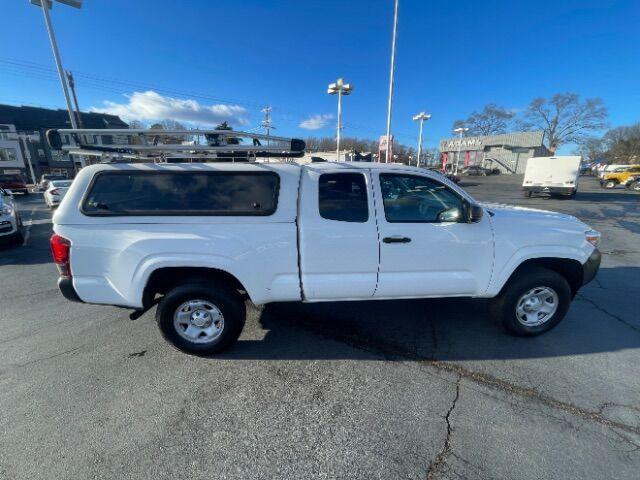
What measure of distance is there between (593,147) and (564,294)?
83.7 m

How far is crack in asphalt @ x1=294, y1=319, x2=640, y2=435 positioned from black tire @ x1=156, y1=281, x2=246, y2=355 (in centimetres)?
94

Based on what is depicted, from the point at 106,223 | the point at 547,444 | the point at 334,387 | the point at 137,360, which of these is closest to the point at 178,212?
the point at 106,223

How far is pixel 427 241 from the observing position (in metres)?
2.93

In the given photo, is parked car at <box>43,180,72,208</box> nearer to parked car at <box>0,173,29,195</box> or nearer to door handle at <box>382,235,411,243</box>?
parked car at <box>0,173,29,195</box>

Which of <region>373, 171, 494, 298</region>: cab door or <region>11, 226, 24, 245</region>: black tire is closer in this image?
<region>373, 171, 494, 298</region>: cab door

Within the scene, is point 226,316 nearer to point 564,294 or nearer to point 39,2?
point 564,294

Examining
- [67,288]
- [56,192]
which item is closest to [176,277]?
[67,288]

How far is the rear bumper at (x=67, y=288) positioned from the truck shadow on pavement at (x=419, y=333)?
1.62 m

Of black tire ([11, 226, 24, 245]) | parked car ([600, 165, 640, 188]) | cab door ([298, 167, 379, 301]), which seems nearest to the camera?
cab door ([298, 167, 379, 301])

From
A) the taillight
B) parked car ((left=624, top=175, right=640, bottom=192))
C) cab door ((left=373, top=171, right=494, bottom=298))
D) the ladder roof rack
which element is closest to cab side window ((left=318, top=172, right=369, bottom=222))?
cab door ((left=373, top=171, right=494, bottom=298))

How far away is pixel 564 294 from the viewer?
3223 millimetres

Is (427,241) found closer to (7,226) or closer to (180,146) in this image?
(180,146)

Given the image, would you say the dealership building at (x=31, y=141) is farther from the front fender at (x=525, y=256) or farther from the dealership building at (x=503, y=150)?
the dealership building at (x=503, y=150)

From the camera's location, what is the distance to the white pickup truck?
2719 millimetres
